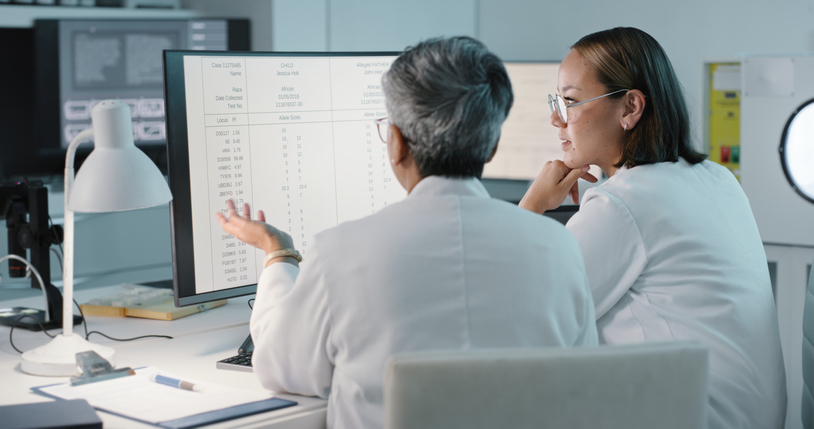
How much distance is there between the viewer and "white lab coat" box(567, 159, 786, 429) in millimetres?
1291

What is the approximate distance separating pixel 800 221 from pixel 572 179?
4.33 ft

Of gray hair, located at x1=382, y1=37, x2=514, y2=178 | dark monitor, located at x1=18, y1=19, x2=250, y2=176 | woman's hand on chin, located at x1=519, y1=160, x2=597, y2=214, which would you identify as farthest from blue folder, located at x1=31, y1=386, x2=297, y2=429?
dark monitor, located at x1=18, y1=19, x2=250, y2=176

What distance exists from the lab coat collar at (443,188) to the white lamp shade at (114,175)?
1.50ft

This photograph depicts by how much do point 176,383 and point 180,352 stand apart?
0.74 ft

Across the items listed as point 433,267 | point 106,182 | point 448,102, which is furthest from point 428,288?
point 106,182

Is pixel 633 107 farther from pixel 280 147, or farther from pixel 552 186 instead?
pixel 280 147

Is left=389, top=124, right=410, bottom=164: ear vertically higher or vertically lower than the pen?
higher

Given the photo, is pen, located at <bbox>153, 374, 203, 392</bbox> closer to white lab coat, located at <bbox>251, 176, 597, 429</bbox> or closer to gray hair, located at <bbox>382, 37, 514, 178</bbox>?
white lab coat, located at <bbox>251, 176, 597, 429</bbox>

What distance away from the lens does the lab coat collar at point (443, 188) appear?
1.04 metres

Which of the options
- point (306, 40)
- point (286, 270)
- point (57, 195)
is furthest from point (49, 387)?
point (306, 40)

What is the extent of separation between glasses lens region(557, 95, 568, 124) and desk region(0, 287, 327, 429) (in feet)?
2.39

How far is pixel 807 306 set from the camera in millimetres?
1523

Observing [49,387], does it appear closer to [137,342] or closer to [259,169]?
[137,342]

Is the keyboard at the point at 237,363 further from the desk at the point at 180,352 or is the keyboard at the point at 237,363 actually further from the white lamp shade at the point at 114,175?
the white lamp shade at the point at 114,175
